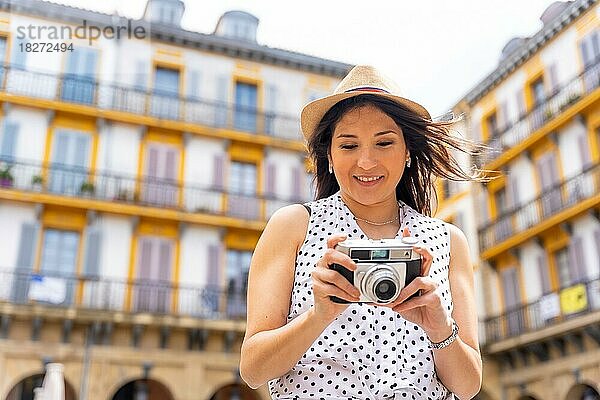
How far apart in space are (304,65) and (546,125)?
7285mm

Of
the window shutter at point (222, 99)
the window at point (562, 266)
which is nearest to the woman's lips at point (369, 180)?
the window at point (562, 266)

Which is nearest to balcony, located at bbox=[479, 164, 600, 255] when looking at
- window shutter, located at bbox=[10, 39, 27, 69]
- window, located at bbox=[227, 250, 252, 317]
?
window, located at bbox=[227, 250, 252, 317]

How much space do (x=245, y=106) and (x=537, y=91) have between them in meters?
8.30

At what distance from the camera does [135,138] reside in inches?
739

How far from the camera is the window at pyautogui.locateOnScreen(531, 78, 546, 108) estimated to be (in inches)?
778

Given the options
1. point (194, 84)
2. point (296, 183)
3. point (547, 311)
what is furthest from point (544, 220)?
point (194, 84)

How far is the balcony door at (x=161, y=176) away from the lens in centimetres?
1839

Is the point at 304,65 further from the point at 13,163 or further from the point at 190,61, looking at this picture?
the point at 13,163

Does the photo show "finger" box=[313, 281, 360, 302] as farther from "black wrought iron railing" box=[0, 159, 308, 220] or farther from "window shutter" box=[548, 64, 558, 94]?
"window shutter" box=[548, 64, 558, 94]

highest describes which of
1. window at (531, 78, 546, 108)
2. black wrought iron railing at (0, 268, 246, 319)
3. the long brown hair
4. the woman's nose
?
window at (531, 78, 546, 108)

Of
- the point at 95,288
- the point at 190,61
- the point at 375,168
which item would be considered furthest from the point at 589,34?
the point at 375,168

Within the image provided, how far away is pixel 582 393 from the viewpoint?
1728cm

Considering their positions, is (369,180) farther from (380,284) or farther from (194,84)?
(194,84)

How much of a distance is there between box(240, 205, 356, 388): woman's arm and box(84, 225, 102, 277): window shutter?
16020 mm
